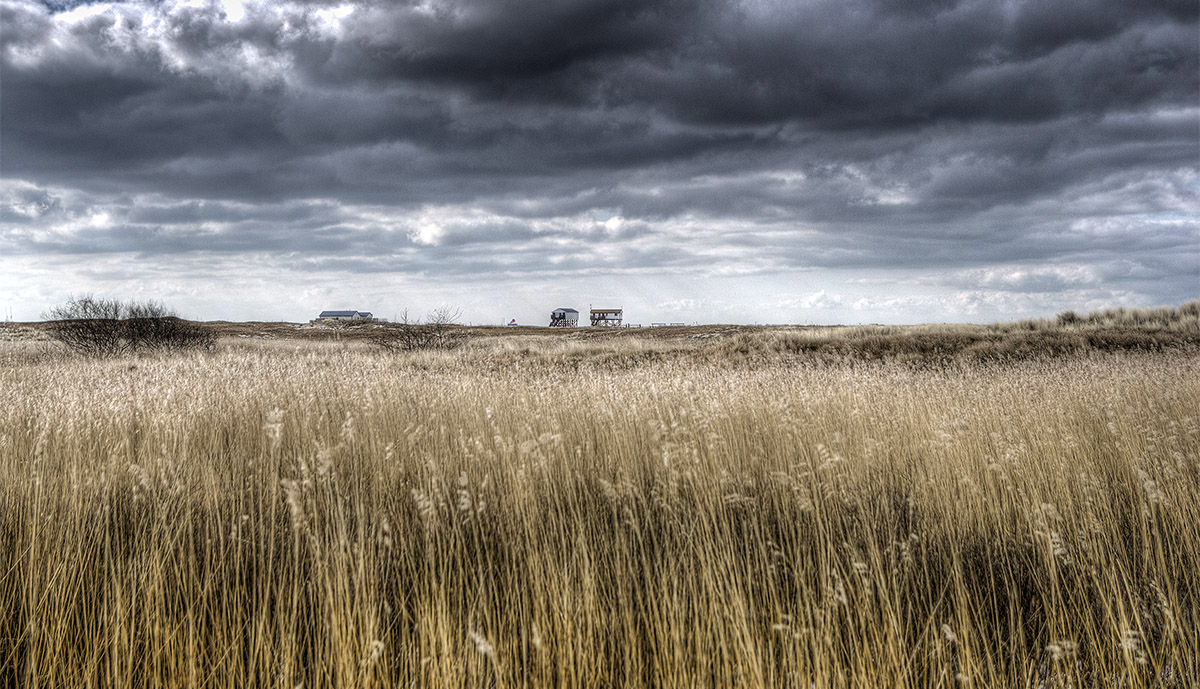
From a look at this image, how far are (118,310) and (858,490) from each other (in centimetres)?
2947

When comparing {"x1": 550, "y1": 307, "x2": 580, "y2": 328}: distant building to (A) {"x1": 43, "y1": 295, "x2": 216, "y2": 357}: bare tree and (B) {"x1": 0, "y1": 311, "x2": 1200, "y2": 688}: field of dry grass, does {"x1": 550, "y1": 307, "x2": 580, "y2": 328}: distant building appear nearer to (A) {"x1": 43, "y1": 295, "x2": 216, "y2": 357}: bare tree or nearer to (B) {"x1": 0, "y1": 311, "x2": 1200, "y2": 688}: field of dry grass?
(A) {"x1": 43, "y1": 295, "x2": 216, "y2": 357}: bare tree

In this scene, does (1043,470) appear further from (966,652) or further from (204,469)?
(204,469)

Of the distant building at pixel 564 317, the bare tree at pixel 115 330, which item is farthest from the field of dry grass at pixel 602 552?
the distant building at pixel 564 317

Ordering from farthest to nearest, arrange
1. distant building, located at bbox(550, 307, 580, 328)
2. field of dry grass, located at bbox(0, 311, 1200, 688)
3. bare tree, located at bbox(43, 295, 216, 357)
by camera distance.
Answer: distant building, located at bbox(550, 307, 580, 328) → bare tree, located at bbox(43, 295, 216, 357) → field of dry grass, located at bbox(0, 311, 1200, 688)

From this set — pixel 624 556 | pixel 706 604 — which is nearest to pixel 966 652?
pixel 706 604

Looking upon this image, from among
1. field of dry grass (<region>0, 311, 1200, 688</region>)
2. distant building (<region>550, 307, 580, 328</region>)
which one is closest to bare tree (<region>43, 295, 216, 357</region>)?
field of dry grass (<region>0, 311, 1200, 688</region>)

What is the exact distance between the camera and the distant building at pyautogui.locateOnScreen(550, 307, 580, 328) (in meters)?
85.7

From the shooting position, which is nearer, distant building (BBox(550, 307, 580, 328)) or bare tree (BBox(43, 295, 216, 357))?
bare tree (BBox(43, 295, 216, 357))

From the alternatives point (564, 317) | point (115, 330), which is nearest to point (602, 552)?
point (115, 330)

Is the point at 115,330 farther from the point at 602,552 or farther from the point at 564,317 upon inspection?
the point at 564,317

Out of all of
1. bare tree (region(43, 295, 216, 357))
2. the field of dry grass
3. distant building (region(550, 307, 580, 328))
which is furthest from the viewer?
distant building (region(550, 307, 580, 328))

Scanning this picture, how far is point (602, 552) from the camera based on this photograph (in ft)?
10.4

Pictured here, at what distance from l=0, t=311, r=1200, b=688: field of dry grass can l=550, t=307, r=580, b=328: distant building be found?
252 ft

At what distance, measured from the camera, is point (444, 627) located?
2285 millimetres
